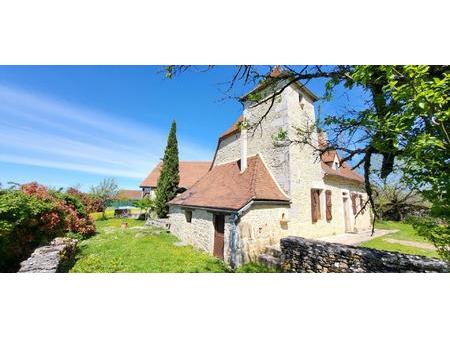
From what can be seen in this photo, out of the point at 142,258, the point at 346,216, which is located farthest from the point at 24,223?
the point at 346,216

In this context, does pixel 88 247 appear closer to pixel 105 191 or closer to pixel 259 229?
pixel 259 229

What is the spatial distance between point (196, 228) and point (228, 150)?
16.0 ft

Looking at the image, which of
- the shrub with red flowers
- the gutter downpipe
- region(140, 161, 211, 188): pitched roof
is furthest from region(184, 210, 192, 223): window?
region(140, 161, 211, 188): pitched roof

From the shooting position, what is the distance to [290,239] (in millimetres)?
6625

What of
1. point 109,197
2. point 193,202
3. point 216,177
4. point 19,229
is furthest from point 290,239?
point 109,197

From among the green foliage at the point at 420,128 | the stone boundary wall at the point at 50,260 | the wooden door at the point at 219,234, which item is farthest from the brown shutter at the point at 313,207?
the stone boundary wall at the point at 50,260

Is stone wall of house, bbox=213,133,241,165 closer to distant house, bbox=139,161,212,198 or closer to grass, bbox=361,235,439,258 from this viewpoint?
grass, bbox=361,235,439,258

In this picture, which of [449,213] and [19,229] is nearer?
[449,213]

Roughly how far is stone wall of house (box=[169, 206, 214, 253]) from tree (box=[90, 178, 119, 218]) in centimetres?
1336

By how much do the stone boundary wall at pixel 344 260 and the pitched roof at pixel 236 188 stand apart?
2.00 m

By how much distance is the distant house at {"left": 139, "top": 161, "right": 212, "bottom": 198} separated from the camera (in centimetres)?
2171
